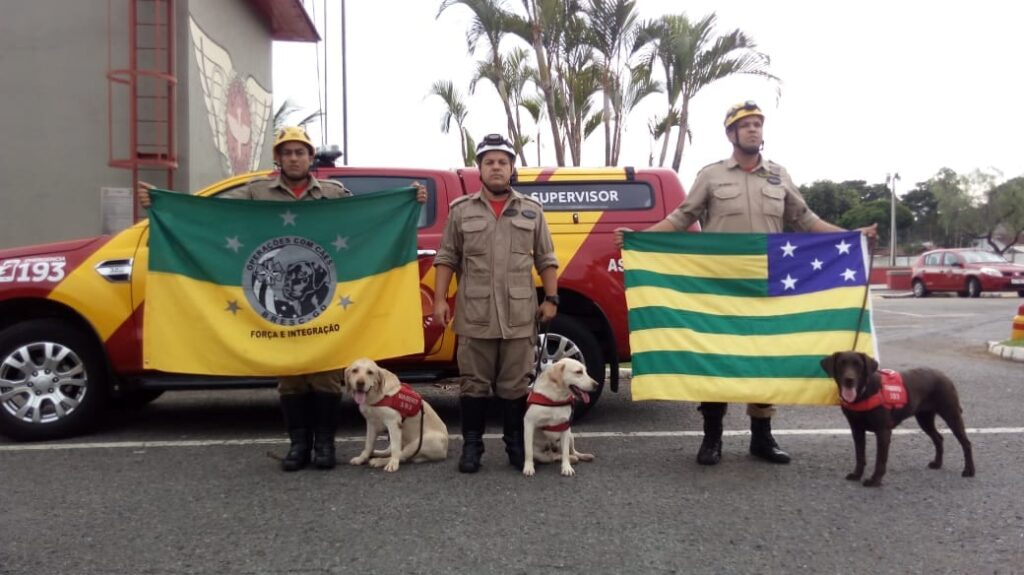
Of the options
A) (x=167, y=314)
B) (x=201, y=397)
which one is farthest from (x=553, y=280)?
(x=201, y=397)

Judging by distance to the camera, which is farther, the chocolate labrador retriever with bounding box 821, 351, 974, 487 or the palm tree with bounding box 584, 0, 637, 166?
the palm tree with bounding box 584, 0, 637, 166

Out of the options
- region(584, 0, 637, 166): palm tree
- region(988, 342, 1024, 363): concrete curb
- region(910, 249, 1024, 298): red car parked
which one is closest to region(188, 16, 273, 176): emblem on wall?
region(584, 0, 637, 166): palm tree

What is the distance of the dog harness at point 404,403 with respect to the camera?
4930 mm

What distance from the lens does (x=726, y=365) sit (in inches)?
200

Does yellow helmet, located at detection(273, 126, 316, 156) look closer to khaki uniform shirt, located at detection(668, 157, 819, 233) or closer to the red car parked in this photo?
khaki uniform shirt, located at detection(668, 157, 819, 233)

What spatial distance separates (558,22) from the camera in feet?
53.2

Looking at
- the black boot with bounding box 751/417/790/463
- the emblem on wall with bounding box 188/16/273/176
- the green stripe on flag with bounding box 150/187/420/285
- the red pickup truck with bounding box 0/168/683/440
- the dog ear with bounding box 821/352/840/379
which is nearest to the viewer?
the dog ear with bounding box 821/352/840/379

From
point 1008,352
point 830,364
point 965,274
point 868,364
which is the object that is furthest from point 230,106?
point 965,274

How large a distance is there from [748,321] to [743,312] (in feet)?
0.21

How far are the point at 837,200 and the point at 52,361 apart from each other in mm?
75599

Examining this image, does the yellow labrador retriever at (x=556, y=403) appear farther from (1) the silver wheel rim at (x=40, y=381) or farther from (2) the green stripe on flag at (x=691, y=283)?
(1) the silver wheel rim at (x=40, y=381)

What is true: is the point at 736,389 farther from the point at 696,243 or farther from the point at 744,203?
the point at 744,203

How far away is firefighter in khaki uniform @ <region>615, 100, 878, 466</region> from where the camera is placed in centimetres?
507

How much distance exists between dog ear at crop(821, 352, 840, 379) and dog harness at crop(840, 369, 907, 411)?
0.59 ft
